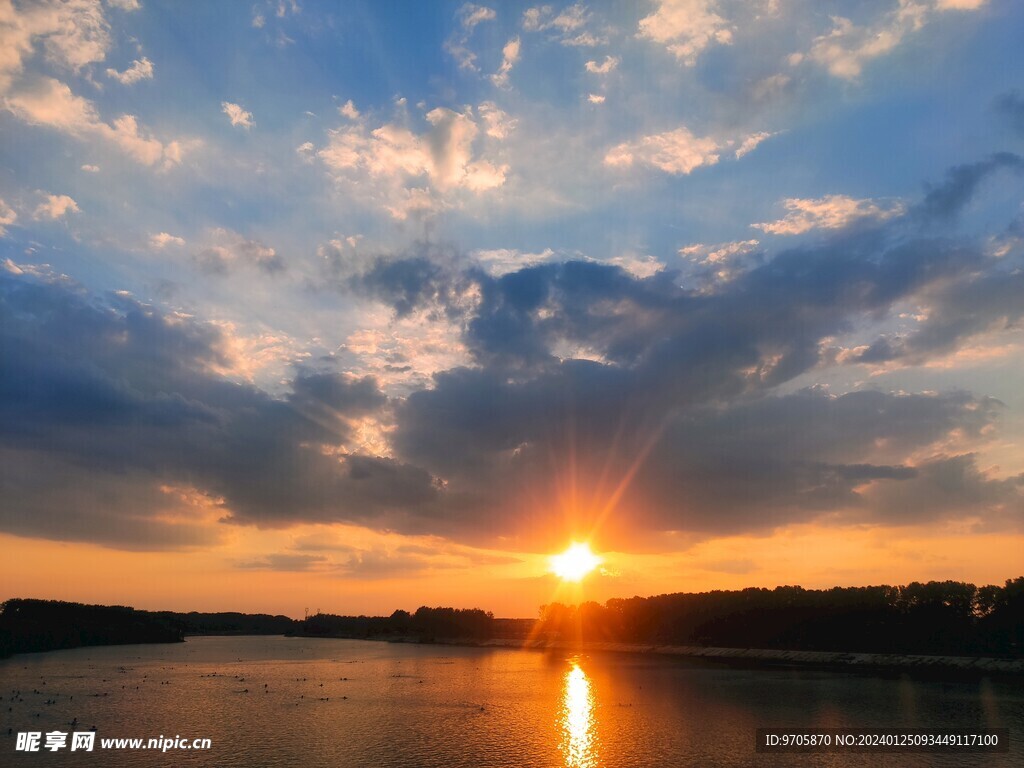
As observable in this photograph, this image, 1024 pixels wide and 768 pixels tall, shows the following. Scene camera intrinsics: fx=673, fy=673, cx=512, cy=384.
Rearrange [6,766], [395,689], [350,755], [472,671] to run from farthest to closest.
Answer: [472,671] < [395,689] < [350,755] < [6,766]

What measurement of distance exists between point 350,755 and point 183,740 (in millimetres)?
22118

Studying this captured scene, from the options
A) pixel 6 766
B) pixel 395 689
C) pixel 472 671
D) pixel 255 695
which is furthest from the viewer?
pixel 472 671

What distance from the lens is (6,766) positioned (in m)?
65.6

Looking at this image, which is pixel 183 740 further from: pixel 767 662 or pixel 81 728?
pixel 767 662

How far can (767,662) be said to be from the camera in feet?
648

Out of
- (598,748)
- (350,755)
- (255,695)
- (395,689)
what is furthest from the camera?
(395,689)

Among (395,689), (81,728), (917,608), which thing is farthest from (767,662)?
(81,728)

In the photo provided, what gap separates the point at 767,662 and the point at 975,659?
5356 centimetres

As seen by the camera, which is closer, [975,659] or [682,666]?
[975,659]

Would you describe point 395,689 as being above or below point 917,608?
below

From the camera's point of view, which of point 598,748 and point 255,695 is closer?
point 598,748

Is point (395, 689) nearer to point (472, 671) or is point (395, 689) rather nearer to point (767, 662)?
point (472, 671)

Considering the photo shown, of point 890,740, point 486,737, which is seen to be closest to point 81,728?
point 486,737

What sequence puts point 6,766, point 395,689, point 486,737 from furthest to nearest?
point 395,689 < point 486,737 < point 6,766
